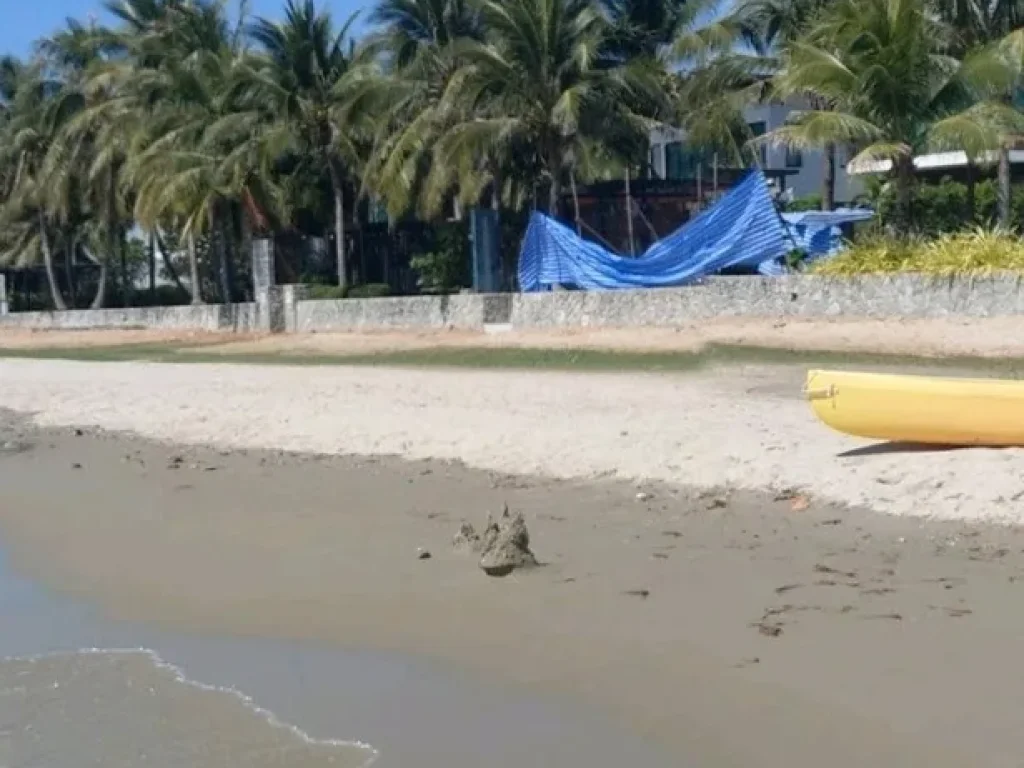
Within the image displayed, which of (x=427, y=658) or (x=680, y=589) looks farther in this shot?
(x=680, y=589)

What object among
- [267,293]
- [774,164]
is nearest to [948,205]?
[267,293]

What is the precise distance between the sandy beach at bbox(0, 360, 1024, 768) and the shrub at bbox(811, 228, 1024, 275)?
6.05 meters

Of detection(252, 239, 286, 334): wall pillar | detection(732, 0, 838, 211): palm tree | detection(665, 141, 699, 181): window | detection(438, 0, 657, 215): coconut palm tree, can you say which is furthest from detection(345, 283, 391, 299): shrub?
detection(665, 141, 699, 181): window

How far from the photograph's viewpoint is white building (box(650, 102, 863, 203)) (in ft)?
127

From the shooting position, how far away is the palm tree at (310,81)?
34.3m

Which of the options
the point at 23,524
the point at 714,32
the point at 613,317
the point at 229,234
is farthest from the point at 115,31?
the point at 23,524

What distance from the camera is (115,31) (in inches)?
1724

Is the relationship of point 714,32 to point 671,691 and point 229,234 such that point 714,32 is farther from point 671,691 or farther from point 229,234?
point 671,691

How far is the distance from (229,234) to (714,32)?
1474 centimetres

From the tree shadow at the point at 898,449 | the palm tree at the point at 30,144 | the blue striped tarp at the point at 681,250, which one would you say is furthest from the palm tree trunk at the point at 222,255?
the tree shadow at the point at 898,449

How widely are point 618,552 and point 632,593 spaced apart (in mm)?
951

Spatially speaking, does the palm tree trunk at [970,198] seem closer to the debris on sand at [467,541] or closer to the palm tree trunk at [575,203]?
the palm tree trunk at [575,203]

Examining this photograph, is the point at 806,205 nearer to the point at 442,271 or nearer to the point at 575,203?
the point at 575,203

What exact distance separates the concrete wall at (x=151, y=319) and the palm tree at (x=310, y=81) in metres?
2.72
